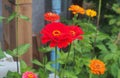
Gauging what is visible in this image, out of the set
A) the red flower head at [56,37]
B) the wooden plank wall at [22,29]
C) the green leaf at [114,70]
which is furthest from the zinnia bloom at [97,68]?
the wooden plank wall at [22,29]

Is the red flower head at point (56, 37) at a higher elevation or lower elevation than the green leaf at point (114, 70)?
higher

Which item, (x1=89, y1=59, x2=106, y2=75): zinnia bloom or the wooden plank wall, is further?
the wooden plank wall

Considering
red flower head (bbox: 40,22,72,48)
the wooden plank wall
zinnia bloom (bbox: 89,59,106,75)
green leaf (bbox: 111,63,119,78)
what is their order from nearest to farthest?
1. red flower head (bbox: 40,22,72,48)
2. zinnia bloom (bbox: 89,59,106,75)
3. green leaf (bbox: 111,63,119,78)
4. the wooden plank wall

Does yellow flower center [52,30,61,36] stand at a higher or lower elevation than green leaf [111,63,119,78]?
higher

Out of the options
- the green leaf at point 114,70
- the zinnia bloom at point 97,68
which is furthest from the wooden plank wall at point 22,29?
the zinnia bloom at point 97,68

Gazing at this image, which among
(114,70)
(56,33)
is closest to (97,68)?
(56,33)

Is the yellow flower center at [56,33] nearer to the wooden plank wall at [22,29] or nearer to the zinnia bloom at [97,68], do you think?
the zinnia bloom at [97,68]

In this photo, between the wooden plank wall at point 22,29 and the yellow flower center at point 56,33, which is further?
the wooden plank wall at point 22,29

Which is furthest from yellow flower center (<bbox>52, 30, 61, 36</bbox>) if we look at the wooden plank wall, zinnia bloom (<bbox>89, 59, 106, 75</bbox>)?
the wooden plank wall

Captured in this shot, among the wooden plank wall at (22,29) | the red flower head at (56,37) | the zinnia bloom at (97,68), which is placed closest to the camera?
the red flower head at (56,37)

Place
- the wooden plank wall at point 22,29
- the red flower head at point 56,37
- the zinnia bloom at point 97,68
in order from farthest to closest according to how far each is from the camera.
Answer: the wooden plank wall at point 22,29 → the zinnia bloom at point 97,68 → the red flower head at point 56,37

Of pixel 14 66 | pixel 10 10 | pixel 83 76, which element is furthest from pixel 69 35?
pixel 10 10

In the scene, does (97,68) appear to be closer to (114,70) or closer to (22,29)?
(114,70)

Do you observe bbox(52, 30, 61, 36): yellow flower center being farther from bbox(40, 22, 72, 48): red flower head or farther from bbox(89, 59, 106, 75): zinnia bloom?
bbox(89, 59, 106, 75): zinnia bloom
